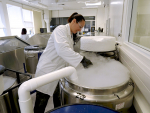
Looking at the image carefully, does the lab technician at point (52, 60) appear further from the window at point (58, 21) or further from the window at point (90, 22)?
the window at point (58, 21)

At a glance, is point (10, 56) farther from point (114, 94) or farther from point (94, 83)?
point (114, 94)

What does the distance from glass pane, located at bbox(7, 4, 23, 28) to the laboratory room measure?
15.4ft

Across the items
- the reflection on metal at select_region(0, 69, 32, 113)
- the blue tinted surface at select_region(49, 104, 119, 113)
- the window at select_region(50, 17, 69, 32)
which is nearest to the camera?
the blue tinted surface at select_region(49, 104, 119, 113)

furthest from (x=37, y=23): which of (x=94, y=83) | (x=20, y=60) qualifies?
(x=94, y=83)

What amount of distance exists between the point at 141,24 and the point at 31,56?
2155 mm

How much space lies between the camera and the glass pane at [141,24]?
123 cm

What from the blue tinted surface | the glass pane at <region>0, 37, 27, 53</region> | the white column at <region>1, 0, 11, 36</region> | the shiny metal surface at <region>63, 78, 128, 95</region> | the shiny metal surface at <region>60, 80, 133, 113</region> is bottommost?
the shiny metal surface at <region>60, 80, 133, 113</region>

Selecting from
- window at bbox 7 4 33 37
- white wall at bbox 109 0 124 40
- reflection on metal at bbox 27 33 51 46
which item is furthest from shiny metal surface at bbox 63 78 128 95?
window at bbox 7 4 33 37

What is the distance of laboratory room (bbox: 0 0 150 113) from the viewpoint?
0.67m

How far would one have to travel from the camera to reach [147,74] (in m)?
0.62

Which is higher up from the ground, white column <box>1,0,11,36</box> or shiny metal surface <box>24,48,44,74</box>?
white column <box>1,0,11,36</box>

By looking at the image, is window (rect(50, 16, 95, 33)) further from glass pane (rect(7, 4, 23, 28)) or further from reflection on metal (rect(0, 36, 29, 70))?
reflection on metal (rect(0, 36, 29, 70))

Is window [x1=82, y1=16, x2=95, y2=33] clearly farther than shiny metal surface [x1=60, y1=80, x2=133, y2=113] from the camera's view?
Yes

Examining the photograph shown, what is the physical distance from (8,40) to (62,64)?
1.30 metres
